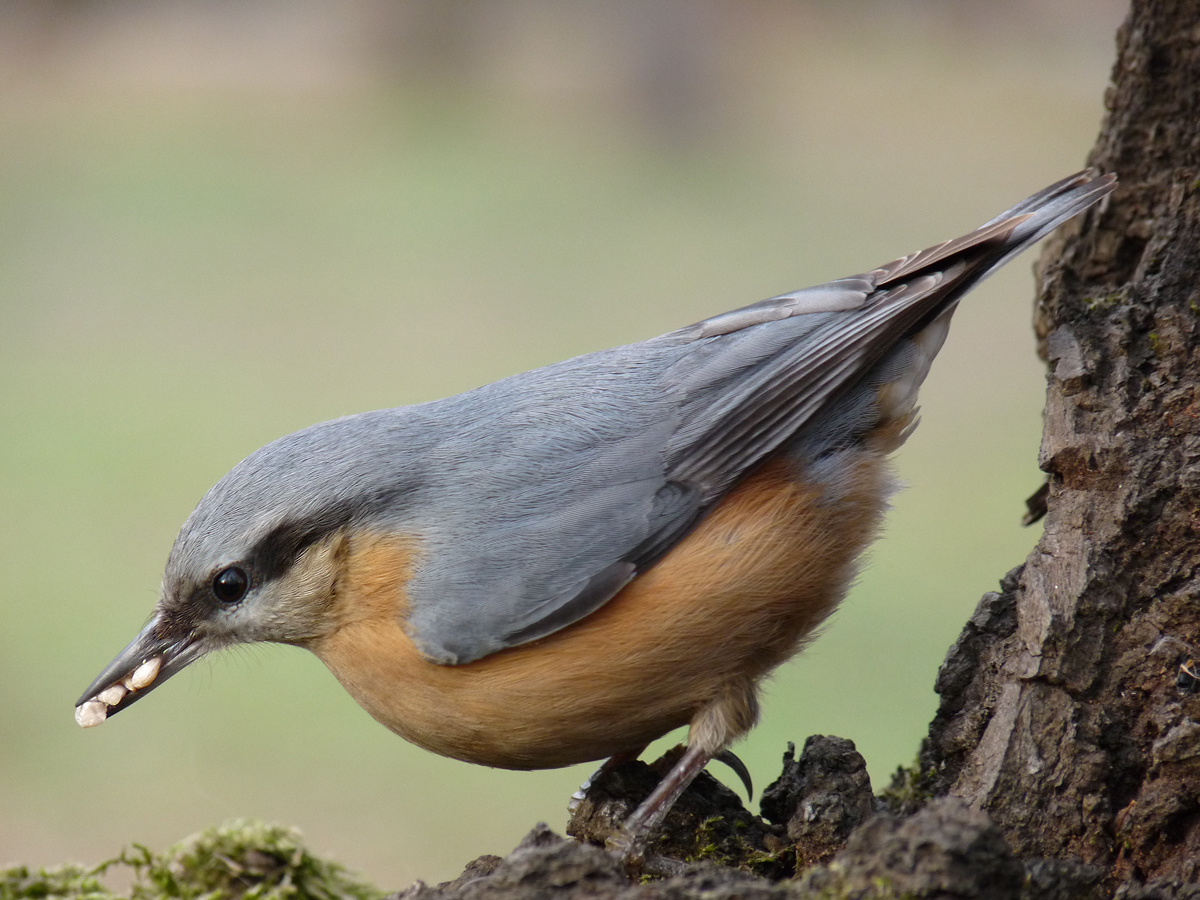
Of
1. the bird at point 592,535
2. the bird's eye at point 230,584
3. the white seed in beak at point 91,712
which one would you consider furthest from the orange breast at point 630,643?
the white seed in beak at point 91,712

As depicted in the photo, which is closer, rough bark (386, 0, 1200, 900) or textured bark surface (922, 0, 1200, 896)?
rough bark (386, 0, 1200, 900)

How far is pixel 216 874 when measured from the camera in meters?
2.45

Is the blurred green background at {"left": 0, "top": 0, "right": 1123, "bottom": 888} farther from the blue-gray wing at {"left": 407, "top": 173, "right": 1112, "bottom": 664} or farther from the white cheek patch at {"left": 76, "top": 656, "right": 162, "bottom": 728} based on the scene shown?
the blue-gray wing at {"left": 407, "top": 173, "right": 1112, "bottom": 664}

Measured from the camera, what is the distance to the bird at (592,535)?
2586mm

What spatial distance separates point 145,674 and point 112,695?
9cm

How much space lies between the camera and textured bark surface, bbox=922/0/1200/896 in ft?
7.41

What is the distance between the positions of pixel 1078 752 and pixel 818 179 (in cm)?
723

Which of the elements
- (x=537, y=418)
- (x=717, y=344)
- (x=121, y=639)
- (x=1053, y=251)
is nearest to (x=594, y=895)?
(x=537, y=418)

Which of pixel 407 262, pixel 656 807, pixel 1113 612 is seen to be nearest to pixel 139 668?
pixel 656 807

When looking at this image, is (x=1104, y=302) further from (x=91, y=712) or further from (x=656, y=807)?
(x=91, y=712)

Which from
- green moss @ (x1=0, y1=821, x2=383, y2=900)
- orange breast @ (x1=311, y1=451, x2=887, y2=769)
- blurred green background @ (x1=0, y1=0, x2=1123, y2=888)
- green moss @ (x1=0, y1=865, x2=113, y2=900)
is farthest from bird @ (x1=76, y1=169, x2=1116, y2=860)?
blurred green background @ (x1=0, y1=0, x2=1123, y2=888)

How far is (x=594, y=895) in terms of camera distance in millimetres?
1836

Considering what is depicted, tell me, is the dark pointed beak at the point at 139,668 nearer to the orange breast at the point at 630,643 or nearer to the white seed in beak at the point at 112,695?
the white seed in beak at the point at 112,695

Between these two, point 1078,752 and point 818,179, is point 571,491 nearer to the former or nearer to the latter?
point 1078,752
